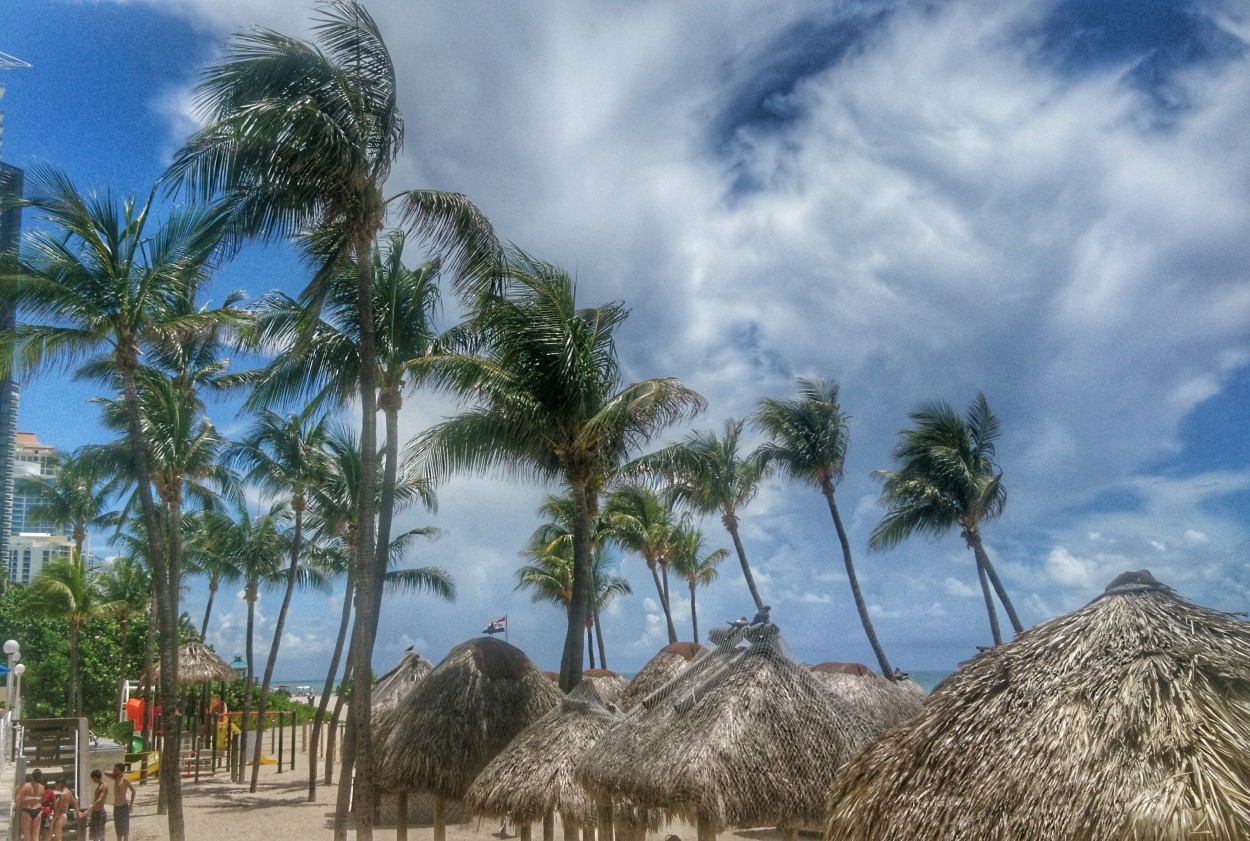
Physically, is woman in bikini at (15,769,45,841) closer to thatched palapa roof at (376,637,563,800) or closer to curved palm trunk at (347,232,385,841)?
curved palm trunk at (347,232,385,841)

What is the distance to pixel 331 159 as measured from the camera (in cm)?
1280

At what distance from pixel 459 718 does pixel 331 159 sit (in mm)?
8462

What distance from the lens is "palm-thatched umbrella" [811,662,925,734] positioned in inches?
808

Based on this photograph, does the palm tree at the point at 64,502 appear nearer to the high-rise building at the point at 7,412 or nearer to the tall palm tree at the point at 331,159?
the high-rise building at the point at 7,412

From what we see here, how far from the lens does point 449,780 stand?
15.0 meters

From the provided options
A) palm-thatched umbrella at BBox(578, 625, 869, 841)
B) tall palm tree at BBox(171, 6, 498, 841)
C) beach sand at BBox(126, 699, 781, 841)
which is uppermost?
tall palm tree at BBox(171, 6, 498, 841)

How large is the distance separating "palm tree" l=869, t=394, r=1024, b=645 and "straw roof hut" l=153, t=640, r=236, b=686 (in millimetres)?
22516

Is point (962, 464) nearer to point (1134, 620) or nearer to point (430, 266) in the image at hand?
point (430, 266)

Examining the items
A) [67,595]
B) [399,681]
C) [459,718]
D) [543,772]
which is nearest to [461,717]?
[459,718]

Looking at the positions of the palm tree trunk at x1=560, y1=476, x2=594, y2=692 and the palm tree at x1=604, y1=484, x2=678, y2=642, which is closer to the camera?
the palm tree trunk at x1=560, y1=476, x2=594, y2=692

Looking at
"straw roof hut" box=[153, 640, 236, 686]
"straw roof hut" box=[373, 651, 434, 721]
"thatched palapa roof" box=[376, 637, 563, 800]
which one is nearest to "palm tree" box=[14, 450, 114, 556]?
"straw roof hut" box=[153, 640, 236, 686]

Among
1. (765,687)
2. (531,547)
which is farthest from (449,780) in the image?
(531,547)

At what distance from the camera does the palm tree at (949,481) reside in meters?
29.7

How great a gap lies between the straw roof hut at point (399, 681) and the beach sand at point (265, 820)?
8.57ft
